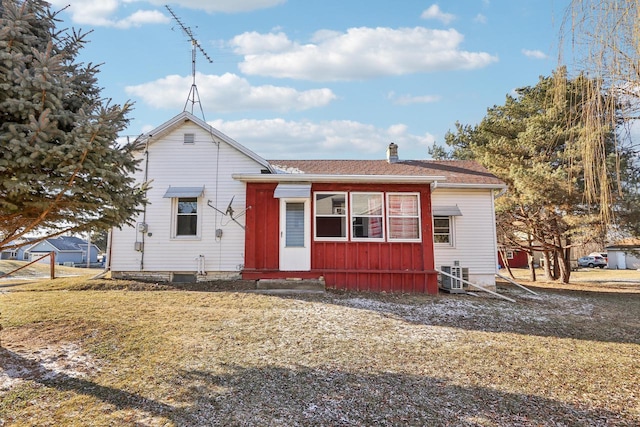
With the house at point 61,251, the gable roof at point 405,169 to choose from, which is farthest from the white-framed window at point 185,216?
the house at point 61,251

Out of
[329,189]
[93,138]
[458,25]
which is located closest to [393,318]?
[329,189]

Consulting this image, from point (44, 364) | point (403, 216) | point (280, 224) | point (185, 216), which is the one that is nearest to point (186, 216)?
point (185, 216)

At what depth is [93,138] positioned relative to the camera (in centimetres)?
401

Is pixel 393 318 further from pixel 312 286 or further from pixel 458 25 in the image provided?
pixel 458 25

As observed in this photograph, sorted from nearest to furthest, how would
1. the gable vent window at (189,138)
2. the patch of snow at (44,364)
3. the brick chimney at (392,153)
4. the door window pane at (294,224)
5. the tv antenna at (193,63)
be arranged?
the patch of snow at (44,364)
the door window pane at (294,224)
the gable vent window at (189,138)
the tv antenna at (193,63)
the brick chimney at (392,153)

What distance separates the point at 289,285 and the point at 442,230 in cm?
596

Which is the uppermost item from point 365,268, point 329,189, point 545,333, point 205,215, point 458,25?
point 458,25

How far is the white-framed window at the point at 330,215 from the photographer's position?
1057 centimetres

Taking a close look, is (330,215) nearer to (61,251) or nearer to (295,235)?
(295,235)

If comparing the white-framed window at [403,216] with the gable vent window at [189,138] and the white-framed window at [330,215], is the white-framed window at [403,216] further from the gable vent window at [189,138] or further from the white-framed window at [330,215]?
the gable vent window at [189,138]

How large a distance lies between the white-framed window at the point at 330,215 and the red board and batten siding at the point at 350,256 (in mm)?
198

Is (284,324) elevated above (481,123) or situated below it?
below

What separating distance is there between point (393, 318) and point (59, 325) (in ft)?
20.5

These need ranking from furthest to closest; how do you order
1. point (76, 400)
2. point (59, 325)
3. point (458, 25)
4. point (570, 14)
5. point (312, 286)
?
point (312, 286) → point (458, 25) → point (59, 325) → point (76, 400) → point (570, 14)
